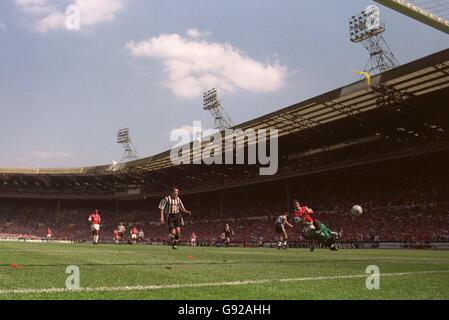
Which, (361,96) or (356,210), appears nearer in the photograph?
(356,210)

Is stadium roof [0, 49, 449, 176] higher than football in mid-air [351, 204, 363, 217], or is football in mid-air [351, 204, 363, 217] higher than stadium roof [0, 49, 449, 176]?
stadium roof [0, 49, 449, 176]

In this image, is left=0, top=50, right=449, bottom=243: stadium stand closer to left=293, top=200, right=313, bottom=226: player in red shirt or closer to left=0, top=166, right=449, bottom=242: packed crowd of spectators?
left=0, top=166, right=449, bottom=242: packed crowd of spectators

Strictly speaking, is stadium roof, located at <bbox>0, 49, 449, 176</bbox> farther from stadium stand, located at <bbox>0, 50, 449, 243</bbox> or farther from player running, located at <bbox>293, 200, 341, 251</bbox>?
player running, located at <bbox>293, 200, 341, 251</bbox>

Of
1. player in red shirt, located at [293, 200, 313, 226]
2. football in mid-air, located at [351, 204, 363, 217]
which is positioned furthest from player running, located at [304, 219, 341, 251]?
football in mid-air, located at [351, 204, 363, 217]

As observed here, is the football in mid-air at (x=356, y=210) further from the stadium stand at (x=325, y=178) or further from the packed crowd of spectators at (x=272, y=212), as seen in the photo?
the packed crowd of spectators at (x=272, y=212)

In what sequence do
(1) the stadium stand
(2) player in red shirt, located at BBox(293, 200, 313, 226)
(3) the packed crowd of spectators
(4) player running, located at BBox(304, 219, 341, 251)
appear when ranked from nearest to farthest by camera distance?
(4) player running, located at BBox(304, 219, 341, 251) → (2) player in red shirt, located at BBox(293, 200, 313, 226) → (1) the stadium stand → (3) the packed crowd of spectators

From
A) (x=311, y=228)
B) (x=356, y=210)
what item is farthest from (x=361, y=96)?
(x=311, y=228)

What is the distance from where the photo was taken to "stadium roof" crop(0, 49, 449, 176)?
26.8 m

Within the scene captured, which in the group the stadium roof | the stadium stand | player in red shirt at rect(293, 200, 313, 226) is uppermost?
the stadium roof

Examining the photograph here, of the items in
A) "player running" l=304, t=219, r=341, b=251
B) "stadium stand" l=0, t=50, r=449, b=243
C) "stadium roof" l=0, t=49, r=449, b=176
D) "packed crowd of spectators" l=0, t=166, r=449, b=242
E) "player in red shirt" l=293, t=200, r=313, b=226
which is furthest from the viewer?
"packed crowd of spectators" l=0, t=166, r=449, b=242

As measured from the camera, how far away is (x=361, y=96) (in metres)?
31.5

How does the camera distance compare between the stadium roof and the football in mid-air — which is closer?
the football in mid-air

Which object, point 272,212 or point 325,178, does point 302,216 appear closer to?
point 325,178
